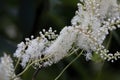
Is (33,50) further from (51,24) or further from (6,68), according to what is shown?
(51,24)

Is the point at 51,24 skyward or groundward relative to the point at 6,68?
skyward

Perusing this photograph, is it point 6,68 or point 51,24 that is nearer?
point 6,68

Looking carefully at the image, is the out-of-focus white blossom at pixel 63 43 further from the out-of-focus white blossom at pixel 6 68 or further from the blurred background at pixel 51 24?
the blurred background at pixel 51 24

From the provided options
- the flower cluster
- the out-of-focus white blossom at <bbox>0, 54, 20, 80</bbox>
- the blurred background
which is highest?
the blurred background

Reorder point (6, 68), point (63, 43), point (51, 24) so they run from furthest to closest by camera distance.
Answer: point (51, 24) → point (63, 43) → point (6, 68)

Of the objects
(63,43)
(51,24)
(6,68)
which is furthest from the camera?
(51,24)

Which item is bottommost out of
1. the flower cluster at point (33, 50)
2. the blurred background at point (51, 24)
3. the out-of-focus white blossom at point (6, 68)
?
the out-of-focus white blossom at point (6, 68)

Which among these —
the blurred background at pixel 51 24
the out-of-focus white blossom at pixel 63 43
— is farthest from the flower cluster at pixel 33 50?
the blurred background at pixel 51 24

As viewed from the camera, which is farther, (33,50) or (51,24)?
(51,24)

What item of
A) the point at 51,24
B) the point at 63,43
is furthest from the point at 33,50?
the point at 51,24

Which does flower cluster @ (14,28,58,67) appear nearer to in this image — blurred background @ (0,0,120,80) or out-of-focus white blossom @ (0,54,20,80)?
out-of-focus white blossom @ (0,54,20,80)

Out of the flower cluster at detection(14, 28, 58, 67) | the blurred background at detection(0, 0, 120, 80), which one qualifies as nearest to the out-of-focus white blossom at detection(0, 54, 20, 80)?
the flower cluster at detection(14, 28, 58, 67)
